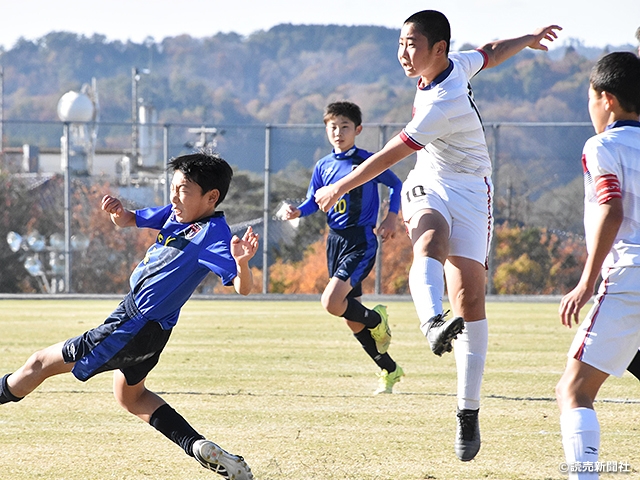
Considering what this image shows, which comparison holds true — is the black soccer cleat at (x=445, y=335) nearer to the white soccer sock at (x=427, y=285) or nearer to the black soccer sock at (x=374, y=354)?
the white soccer sock at (x=427, y=285)

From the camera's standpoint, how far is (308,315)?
13305 millimetres

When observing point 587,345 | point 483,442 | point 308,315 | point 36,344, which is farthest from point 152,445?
point 308,315

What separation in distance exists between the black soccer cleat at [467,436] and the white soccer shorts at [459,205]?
0.78 m

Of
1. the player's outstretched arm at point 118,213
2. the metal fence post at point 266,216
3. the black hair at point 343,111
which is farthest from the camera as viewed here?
the metal fence post at point 266,216

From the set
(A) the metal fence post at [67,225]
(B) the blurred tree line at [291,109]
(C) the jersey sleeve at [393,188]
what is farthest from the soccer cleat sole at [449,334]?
(B) the blurred tree line at [291,109]

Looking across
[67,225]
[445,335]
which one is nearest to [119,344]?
[445,335]

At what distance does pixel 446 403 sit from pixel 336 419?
3.13 feet

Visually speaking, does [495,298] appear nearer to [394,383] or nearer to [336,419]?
[394,383]

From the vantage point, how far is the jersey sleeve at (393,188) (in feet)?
24.6

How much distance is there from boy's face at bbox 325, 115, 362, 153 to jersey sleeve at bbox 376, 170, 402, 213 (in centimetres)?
41

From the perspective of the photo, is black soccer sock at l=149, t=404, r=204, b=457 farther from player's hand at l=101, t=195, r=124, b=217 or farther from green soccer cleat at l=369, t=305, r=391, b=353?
green soccer cleat at l=369, t=305, r=391, b=353

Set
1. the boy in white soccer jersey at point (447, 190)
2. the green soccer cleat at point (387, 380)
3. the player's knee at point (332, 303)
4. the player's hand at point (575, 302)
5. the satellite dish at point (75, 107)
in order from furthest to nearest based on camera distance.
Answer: the satellite dish at point (75, 107) < the player's knee at point (332, 303) < the green soccer cleat at point (387, 380) < the boy in white soccer jersey at point (447, 190) < the player's hand at point (575, 302)

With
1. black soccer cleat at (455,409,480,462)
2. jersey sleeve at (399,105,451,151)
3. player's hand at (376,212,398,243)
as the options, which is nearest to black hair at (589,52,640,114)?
jersey sleeve at (399,105,451,151)

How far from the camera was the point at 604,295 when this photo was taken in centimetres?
351
